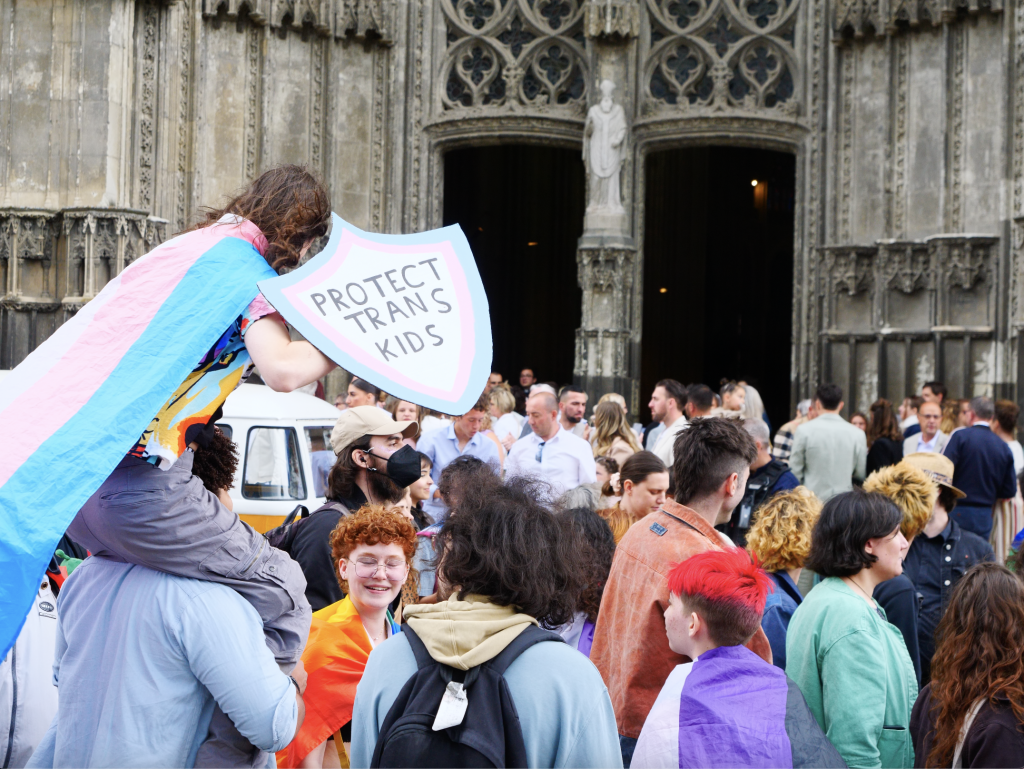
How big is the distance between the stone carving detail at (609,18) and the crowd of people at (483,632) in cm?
1005

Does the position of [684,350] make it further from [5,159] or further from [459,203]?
[5,159]

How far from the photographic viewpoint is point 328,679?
2.88 meters

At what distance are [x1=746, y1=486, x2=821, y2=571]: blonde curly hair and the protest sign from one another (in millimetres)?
1892

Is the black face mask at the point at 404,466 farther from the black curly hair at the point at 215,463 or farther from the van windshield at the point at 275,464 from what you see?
the van windshield at the point at 275,464

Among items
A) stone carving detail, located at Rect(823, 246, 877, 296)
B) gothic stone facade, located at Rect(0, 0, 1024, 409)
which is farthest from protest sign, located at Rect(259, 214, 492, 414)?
stone carving detail, located at Rect(823, 246, 877, 296)

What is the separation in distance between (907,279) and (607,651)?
32.7 feet

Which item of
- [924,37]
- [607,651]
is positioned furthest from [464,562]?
[924,37]

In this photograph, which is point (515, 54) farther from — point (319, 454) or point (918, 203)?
point (319, 454)

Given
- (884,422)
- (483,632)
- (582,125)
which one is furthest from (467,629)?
(582,125)

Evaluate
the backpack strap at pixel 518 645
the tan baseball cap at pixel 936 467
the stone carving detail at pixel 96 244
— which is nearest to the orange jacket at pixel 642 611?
the backpack strap at pixel 518 645

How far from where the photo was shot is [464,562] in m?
2.05

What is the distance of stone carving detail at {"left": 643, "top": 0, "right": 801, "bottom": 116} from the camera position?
42.6 ft

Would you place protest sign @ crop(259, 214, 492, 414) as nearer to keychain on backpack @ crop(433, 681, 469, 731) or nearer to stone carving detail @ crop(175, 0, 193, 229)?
keychain on backpack @ crop(433, 681, 469, 731)

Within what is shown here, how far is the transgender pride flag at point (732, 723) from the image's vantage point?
7.09 feet
